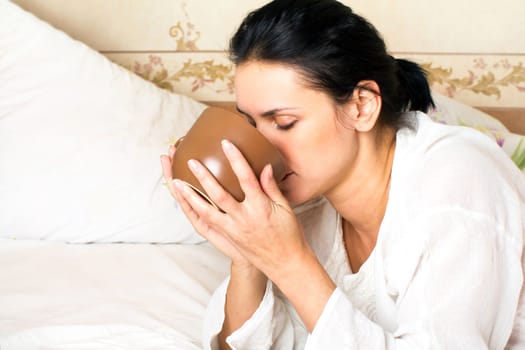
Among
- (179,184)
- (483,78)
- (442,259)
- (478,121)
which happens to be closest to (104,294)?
(179,184)

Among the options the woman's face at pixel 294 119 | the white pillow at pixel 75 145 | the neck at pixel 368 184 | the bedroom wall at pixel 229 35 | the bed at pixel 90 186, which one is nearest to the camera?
the woman's face at pixel 294 119

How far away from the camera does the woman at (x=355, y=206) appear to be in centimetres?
86

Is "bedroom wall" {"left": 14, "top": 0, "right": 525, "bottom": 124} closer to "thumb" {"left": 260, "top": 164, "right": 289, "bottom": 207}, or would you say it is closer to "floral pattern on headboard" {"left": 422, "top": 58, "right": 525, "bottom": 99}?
"floral pattern on headboard" {"left": 422, "top": 58, "right": 525, "bottom": 99}

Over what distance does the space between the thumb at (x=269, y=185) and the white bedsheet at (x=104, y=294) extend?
360 millimetres

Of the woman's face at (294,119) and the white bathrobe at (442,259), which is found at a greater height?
the woman's face at (294,119)

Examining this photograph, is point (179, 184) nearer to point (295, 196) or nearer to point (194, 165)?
point (194, 165)

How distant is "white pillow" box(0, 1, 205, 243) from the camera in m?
1.50

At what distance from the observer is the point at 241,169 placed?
0.86 metres

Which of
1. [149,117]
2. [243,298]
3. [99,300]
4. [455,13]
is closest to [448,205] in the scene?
[243,298]

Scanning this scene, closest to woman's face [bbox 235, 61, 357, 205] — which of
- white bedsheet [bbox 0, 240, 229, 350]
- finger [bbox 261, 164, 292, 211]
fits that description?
finger [bbox 261, 164, 292, 211]

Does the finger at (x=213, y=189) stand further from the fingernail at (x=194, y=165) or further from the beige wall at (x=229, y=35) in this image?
the beige wall at (x=229, y=35)

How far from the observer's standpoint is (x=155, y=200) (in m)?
1.54

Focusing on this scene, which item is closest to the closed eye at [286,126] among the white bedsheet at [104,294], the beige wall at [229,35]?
the white bedsheet at [104,294]

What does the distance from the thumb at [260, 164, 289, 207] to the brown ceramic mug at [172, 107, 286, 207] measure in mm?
15
